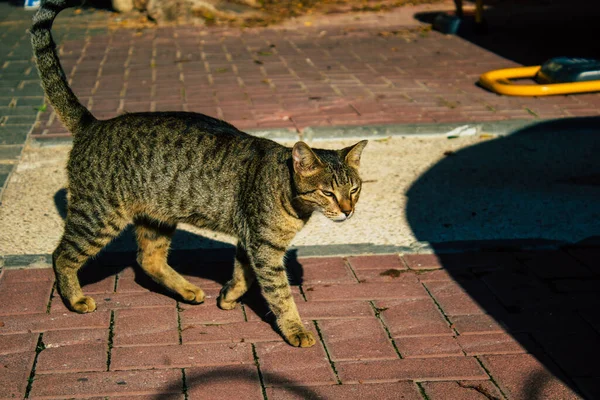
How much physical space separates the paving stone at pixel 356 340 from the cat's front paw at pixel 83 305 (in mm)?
1292

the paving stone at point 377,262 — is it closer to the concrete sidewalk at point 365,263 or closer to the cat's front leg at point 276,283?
the concrete sidewalk at point 365,263

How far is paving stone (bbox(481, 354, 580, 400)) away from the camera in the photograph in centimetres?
358

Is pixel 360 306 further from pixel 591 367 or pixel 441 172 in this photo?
pixel 441 172

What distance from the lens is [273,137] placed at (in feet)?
22.6

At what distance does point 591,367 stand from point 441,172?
283 centimetres

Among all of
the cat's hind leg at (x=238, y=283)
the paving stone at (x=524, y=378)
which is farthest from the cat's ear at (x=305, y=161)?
the paving stone at (x=524, y=378)

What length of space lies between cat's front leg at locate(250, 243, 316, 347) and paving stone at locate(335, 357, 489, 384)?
1.22 ft

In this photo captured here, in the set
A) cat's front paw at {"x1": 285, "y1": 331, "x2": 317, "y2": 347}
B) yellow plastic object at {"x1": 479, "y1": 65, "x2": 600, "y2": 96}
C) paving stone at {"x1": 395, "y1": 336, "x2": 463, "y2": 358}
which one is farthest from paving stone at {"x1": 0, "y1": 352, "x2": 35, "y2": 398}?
yellow plastic object at {"x1": 479, "y1": 65, "x2": 600, "y2": 96}

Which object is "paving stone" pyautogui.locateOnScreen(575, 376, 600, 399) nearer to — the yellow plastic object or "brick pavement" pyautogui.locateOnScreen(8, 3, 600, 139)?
"brick pavement" pyautogui.locateOnScreen(8, 3, 600, 139)

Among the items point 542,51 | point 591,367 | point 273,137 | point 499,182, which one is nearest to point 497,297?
point 591,367

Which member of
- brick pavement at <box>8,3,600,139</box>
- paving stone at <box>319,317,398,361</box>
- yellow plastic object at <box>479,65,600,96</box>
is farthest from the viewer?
yellow plastic object at <box>479,65,600,96</box>

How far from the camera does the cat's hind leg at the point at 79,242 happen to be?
4195 mm

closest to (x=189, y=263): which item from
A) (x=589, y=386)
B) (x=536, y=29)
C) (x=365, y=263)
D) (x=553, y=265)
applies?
(x=365, y=263)

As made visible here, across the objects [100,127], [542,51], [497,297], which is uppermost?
[100,127]
